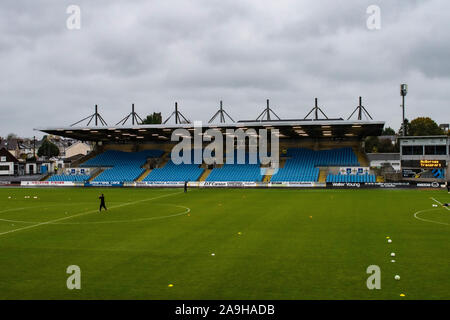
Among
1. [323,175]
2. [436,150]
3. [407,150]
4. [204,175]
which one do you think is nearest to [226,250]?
[323,175]

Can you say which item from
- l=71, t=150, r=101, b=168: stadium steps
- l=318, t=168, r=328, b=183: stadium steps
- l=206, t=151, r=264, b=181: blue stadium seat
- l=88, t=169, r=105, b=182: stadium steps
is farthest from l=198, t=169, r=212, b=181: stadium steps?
l=71, t=150, r=101, b=168: stadium steps

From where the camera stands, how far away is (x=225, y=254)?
51.1 feet

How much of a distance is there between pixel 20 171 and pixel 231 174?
64490 mm

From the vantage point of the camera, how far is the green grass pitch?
11242 millimetres

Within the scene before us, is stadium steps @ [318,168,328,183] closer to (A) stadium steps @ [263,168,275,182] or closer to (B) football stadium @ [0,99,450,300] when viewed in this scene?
(A) stadium steps @ [263,168,275,182]

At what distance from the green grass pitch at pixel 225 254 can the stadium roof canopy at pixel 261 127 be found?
27.4 m

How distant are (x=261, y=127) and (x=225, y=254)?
42.2m

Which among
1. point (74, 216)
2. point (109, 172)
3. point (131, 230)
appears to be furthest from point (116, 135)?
point (131, 230)

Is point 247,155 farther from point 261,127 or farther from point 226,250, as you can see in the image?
point 226,250

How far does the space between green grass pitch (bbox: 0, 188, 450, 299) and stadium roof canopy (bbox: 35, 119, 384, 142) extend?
27400mm

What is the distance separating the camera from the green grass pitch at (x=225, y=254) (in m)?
11.2

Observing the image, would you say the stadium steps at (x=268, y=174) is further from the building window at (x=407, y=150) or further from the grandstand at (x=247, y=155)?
the building window at (x=407, y=150)

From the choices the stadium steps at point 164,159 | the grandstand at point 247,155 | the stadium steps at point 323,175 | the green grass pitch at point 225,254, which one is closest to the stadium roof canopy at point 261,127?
the grandstand at point 247,155

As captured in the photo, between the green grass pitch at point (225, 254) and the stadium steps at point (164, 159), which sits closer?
the green grass pitch at point (225, 254)
